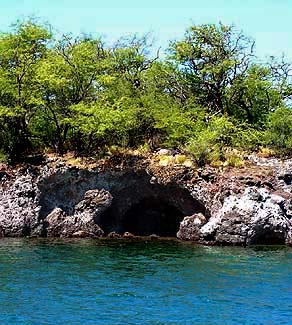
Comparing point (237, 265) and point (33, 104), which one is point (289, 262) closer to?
point (237, 265)

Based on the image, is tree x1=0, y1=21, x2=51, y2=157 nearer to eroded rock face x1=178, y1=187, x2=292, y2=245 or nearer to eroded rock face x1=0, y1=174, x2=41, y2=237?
eroded rock face x1=0, y1=174, x2=41, y2=237

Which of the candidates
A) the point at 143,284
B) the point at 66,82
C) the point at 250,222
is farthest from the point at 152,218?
the point at 143,284

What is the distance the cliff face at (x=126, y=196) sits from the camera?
4638cm

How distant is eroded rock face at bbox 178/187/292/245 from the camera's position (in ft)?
142

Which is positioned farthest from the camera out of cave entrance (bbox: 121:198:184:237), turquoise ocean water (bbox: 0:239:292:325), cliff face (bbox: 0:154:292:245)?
cave entrance (bbox: 121:198:184:237)

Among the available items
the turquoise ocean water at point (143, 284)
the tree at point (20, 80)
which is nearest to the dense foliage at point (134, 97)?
the tree at point (20, 80)

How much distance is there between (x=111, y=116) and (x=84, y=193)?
21.6ft

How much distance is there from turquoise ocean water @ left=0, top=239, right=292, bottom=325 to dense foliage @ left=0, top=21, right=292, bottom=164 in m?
12.8

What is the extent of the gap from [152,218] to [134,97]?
1108 cm

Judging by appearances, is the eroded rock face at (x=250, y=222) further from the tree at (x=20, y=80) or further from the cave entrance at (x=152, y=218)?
the tree at (x=20, y=80)

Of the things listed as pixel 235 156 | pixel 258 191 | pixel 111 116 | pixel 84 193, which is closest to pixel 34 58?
pixel 111 116

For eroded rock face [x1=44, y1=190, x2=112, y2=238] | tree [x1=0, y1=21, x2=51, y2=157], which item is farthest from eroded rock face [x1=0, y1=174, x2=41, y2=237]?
tree [x1=0, y1=21, x2=51, y2=157]

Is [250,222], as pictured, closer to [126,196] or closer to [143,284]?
[126,196]

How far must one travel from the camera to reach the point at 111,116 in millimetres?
50812
